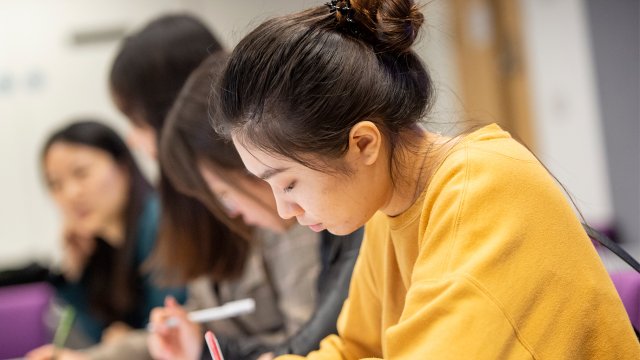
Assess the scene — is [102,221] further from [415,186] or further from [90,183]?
[415,186]

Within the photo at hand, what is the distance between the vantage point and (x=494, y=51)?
4762 mm

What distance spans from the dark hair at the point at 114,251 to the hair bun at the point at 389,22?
4.85 ft

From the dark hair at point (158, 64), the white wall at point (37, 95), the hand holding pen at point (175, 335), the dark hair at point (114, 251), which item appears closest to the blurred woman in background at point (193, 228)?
the dark hair at point (158, 64)

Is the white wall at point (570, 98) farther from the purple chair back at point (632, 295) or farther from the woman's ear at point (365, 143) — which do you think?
the woman's ear at point (365, 143)

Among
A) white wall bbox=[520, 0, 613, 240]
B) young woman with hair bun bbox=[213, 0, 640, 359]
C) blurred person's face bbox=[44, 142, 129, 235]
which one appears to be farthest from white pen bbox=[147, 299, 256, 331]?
white wall bbox=[520, 0, 613, 240]

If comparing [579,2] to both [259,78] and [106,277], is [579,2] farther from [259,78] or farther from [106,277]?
[259,78]

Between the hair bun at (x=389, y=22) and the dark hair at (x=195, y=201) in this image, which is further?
the dark hair at (x=195, y=201)

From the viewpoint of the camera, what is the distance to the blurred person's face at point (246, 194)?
141cm

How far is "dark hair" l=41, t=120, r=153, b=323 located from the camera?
7.37 feet

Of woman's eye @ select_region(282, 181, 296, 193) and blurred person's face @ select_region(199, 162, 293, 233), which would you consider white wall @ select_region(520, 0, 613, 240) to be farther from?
woman's eye @ select_region(282, 181, 296, 193)

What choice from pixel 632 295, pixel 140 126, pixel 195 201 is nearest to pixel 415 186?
pixel 632 295

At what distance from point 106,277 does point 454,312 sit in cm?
173

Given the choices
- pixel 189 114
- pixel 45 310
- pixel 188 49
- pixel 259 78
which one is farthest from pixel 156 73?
pixel 45 310

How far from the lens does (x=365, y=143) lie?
0.92 metres
